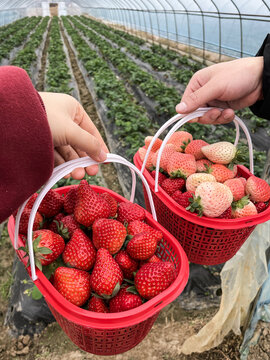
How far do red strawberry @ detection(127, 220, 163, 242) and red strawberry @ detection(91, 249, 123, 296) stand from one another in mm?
185

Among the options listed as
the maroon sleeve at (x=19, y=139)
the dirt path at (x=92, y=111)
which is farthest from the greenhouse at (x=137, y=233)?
the dirt path at (x=92, y=111)

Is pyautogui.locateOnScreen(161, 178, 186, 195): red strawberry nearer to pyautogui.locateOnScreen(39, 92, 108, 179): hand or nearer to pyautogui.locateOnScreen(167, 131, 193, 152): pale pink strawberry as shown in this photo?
pyautogui.locateOnScreen(167, 131, 193, 152): pale pink strawberry

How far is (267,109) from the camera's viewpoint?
1424 millimetres

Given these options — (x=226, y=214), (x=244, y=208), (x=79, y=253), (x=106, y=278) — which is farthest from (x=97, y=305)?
A: (x=244, y=208)

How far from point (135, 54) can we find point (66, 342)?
11.2 m

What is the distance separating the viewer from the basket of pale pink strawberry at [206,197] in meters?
1.22

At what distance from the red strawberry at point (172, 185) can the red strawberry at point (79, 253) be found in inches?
18.3

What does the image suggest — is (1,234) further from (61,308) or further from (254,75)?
(254,75)

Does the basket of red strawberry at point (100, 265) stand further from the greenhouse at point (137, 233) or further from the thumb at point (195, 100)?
the thumb at point (195, 100)

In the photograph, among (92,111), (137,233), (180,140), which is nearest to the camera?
(137,233)

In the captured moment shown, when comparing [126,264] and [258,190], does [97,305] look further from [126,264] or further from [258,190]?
[258,190]

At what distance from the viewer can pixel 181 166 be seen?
1399 mm

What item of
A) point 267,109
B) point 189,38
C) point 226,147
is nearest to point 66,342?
point 226,147

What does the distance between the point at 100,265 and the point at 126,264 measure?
0.14 meters
